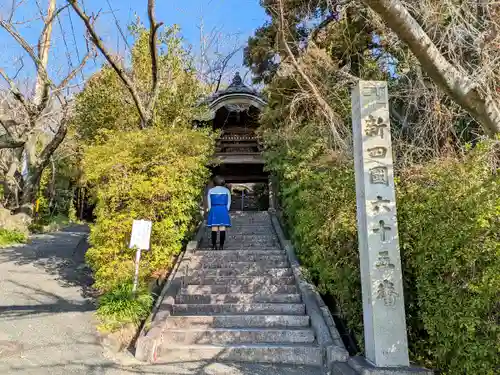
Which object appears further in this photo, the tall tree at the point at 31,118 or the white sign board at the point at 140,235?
the tall tree at the point at 31,118

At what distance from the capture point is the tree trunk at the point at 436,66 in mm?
3293

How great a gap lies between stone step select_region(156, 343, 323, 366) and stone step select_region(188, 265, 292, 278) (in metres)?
2.02

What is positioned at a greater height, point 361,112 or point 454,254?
point 361,112

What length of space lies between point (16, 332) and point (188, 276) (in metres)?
2.75

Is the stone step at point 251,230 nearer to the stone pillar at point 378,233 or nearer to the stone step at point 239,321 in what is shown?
the stone step at point 239,321

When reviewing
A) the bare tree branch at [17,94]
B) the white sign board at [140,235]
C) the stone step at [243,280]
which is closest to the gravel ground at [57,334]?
the white sign board at [140,235]

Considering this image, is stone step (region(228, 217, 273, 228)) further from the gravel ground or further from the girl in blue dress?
the gravel ground

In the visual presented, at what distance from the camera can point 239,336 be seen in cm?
519

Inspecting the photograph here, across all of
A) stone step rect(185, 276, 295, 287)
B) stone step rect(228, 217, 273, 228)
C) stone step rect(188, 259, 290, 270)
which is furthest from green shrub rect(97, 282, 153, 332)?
stone step rect(228, 217, 273, 228)

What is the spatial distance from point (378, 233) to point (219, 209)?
4.63m

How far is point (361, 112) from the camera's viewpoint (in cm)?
448

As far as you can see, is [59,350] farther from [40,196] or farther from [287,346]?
[40,196]

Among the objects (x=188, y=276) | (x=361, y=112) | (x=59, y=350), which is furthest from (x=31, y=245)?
(x=361, y=112)

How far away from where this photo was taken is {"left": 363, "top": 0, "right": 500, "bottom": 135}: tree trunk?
329 cm
